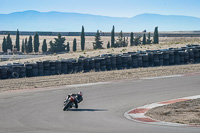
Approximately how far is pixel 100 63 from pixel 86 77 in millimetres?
3738

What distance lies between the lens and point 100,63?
1030 inches

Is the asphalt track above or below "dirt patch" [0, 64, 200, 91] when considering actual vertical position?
below

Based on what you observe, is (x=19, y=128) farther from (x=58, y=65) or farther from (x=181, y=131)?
(x=58, y=65)

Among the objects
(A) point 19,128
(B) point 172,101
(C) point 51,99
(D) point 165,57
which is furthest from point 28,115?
(D) point 165,57

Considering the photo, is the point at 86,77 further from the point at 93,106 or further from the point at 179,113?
the point at 179,113

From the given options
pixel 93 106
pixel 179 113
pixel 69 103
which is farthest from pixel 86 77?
pixel 179 113

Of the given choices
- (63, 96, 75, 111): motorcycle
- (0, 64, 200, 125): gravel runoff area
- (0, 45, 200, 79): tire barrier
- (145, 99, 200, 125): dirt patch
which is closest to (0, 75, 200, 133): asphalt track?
(63, 96, 75, 111): motorcycle

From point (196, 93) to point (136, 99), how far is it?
2848 millimetres

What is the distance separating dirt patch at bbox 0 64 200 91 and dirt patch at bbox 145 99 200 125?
307 inches

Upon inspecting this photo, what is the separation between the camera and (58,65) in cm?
2472

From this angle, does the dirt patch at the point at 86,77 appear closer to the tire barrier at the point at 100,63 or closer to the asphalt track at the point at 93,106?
the tire barrier at the point at 100,63

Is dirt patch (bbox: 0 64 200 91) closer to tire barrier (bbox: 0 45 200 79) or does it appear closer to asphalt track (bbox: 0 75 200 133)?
tire barrier (bbox: 0 45 200 79)

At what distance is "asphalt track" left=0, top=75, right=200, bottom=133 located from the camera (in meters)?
10.2

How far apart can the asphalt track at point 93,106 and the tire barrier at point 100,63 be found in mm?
5348
